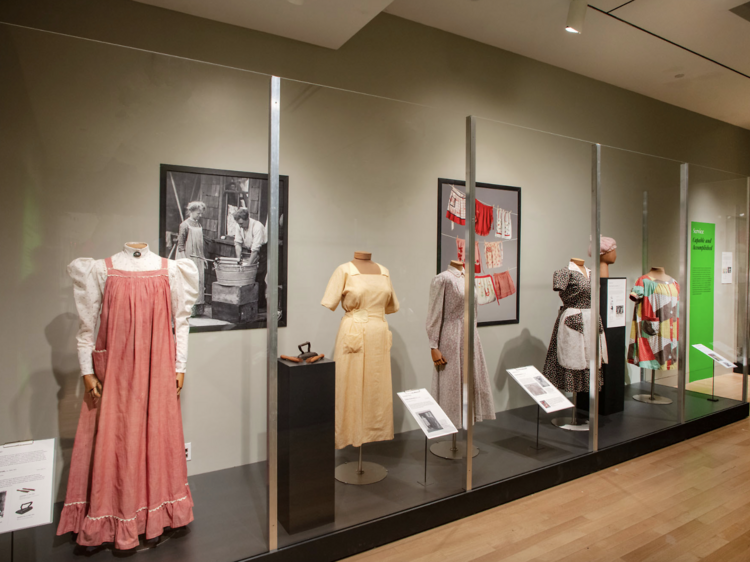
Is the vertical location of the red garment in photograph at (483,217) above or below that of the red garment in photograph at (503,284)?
above

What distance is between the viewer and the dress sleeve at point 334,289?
7.70 feet

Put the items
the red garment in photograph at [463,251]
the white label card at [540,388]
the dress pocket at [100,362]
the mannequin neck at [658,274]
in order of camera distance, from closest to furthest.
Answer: the dress pocket at [100,362] < the red garment in photograph at [463,251] < the white label card at [540,388] < the mannequin neck at [658,274]

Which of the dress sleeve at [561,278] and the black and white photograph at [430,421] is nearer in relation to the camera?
the black and white photograph at [430,421]

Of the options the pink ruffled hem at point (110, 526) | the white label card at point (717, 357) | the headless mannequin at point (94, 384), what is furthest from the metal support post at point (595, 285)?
the headless mannequin at point (94, 384)

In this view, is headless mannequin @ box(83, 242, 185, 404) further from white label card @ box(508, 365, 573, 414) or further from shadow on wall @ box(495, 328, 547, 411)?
white label card @ box(508, 365, 573, 414)

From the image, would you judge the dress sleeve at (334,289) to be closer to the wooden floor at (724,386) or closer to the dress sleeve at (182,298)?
the dress sleeve at (182,298)

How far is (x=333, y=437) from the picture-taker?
222cm

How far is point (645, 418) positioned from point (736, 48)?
3.41 m

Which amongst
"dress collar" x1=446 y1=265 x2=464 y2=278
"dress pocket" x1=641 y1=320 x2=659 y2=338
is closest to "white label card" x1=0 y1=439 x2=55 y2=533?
"dress collar" x1=446 y1=265 x2=464 y2=278

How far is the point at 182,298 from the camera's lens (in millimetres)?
1986

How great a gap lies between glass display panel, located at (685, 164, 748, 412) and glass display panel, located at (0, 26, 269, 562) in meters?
3.67

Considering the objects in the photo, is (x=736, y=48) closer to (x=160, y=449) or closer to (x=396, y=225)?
(x=396, y=225)

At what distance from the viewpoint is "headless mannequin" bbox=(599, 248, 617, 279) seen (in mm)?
3590

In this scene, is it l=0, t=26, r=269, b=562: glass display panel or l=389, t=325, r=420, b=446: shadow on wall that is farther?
l=389, t=325, r=420, b=446: shadow on wall
